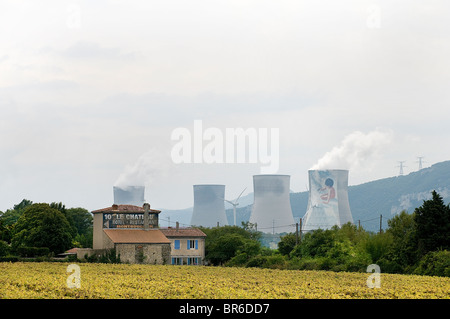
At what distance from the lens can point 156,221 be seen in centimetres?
6806

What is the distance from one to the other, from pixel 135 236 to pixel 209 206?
121314 millimetres

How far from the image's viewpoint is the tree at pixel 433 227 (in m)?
45.5

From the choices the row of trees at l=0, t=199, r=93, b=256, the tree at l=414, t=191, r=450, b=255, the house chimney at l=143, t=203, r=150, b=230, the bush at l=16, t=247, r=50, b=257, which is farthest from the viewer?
the house chimney at l=143, t=203, r=150, b=230

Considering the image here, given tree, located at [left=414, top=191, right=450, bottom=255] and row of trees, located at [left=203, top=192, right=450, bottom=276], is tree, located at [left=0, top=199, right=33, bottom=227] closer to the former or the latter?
row of trees, located at [left=203, top=192, right=450, bottom=276]

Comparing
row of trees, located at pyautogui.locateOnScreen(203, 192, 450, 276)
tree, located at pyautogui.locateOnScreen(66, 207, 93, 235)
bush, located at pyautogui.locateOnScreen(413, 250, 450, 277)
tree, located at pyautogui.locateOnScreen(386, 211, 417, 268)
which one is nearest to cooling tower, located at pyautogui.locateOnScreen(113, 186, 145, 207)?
tree, located at pyautogui.locateOnScreen(66, 207, 93, 235)

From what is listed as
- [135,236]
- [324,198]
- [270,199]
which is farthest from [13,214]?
[324,198]

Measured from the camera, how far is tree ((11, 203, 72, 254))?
2554 inches

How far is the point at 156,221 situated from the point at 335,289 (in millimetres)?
38427

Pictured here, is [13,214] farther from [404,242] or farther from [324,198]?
[324,198]

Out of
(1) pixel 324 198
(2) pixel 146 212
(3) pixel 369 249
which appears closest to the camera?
(3) pixel 369 249

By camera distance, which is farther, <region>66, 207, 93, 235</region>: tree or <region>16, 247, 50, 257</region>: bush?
<region>66, 207, 93, 235</region>: tree

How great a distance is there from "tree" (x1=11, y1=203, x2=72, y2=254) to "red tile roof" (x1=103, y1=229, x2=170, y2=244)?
196 inches

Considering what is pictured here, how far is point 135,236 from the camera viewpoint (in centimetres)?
6412
